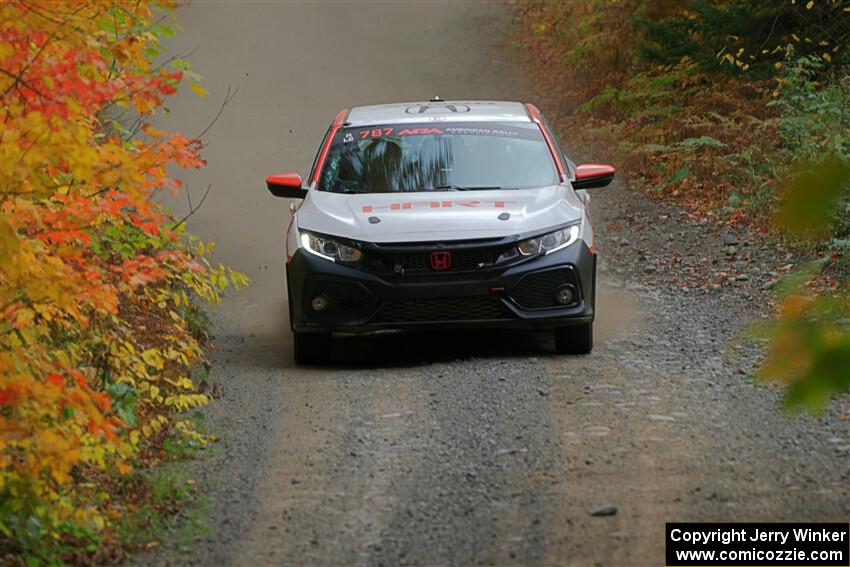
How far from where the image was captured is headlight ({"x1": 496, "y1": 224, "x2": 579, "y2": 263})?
952cm

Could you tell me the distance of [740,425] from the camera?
25.5 feet

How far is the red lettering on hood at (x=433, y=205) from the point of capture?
982 centimetres

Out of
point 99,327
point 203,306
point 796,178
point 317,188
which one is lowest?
point 203,306

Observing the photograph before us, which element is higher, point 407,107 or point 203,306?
point 407,107

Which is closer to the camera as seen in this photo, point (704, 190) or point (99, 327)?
point (99, 327)

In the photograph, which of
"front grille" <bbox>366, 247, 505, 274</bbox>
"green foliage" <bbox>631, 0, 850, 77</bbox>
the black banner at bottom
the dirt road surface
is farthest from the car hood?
"green foliage" <bbox>631, 0, 850, 77</bbox>

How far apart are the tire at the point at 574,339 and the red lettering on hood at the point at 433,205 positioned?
3.43 feet

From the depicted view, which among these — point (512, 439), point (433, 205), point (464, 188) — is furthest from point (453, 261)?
point (512, 439)

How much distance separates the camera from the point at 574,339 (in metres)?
9.88

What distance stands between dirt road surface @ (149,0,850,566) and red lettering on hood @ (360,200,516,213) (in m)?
1.16

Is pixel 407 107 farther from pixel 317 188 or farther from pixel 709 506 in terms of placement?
pixel 709 506

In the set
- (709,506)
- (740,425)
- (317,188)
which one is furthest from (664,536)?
(317,188)

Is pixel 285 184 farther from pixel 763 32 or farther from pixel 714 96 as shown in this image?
pixel 714 96

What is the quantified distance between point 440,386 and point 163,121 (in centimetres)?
1633
